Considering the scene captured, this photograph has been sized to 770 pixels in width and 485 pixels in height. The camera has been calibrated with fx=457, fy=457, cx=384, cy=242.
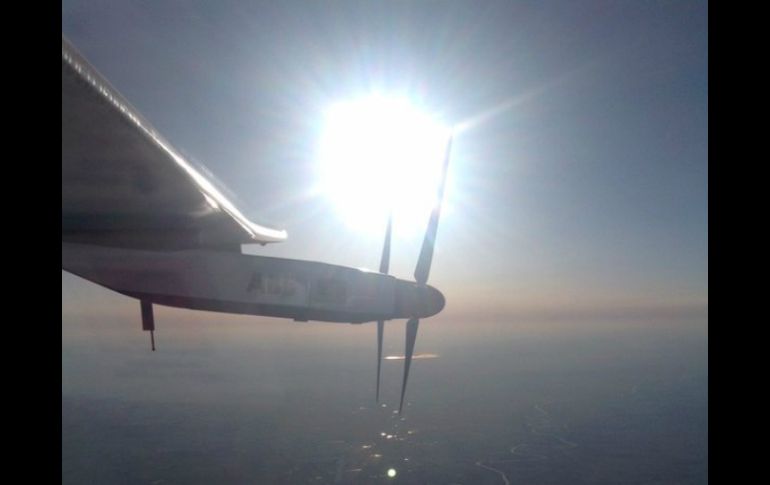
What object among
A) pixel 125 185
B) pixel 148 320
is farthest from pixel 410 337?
pixel 125 185

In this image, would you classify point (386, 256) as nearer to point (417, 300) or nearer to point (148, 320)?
point (417, 300)

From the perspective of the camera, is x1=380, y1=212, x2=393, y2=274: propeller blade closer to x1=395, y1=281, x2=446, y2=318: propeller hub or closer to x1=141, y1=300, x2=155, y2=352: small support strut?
x1=395, y1=281, x2=446, y2=318: propeller hub

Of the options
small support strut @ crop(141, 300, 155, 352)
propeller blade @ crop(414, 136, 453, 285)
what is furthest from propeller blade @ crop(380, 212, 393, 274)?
small support strut @ crop(141, 300, 155, 352)

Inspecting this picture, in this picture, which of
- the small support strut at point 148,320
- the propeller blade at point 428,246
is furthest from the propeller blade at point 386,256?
the small support strut at point 148,320

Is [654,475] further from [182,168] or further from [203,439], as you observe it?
[182,168]

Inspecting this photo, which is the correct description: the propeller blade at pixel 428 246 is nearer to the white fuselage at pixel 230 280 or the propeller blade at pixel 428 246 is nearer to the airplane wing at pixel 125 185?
the white fuselage at pixel 230 280
